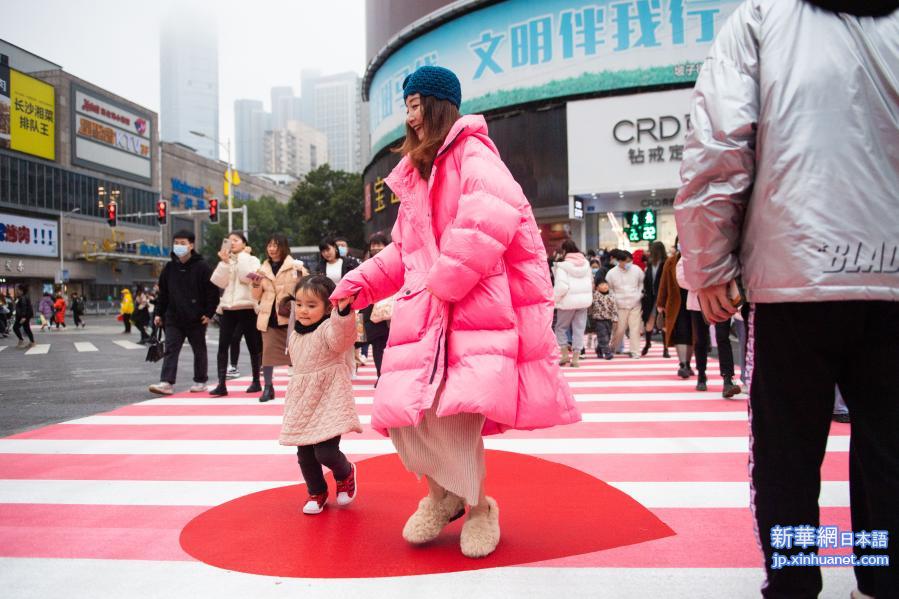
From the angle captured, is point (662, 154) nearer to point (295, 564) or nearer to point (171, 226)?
point (295, 564)

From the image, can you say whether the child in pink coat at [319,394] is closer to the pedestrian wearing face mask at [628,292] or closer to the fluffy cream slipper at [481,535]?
the fluffy cream slipper at [481,535]

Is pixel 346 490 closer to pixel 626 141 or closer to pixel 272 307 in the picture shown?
pixel 272 307

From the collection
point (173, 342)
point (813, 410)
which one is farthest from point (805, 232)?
point (173, 342)

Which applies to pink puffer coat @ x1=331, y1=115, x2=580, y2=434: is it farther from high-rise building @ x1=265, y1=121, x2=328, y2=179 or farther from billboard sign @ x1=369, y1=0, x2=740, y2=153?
high-rise building @ x1=265, y1=121, x2=328, y2=179

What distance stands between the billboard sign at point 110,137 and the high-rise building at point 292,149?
8958 cm

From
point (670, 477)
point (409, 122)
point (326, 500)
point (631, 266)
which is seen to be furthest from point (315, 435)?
point (631, 266)

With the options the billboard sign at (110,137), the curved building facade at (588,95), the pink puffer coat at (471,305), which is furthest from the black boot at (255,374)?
the billboard sign at (110,137)

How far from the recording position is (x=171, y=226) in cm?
7000

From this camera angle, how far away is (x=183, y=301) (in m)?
8.02

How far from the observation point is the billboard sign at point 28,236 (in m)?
49.5

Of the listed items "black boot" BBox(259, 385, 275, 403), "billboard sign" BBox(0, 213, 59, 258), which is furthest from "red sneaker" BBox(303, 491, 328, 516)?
"billboard sign" BBox(0, 213, 59, 258)

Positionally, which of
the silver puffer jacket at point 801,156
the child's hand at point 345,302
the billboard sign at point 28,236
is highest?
the billboard sign at point 28,236

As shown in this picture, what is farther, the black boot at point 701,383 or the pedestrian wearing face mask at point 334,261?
the pedestrian wearing face mask at point 334,261

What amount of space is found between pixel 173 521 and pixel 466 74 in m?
26.5
